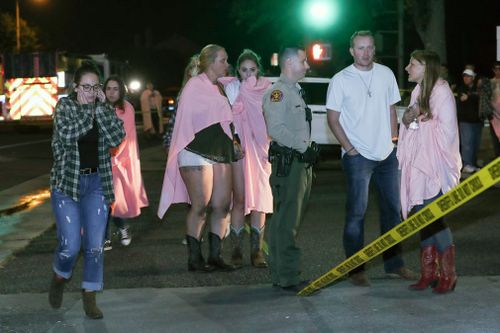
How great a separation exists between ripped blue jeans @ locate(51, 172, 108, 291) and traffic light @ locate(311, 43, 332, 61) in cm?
1797

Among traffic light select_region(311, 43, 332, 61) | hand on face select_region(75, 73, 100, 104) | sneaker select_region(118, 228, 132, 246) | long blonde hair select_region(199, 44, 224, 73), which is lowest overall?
sneaker select_region(118, 228, 132, 246)

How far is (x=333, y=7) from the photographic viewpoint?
23281mm

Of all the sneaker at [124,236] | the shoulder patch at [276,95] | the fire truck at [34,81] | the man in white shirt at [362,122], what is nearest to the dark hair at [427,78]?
the man in white shirt at [362,122]

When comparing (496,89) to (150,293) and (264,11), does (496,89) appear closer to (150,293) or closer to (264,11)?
(150,293)

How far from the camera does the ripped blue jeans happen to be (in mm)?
6363

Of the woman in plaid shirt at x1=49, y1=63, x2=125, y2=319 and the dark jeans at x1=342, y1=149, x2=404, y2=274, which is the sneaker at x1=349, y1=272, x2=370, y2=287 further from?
the woman in plaid shirt at x1=49, y1=63, x2=125, y2=319

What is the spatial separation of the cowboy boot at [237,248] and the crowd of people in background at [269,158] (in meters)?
0.01

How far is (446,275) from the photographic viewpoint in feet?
22.6

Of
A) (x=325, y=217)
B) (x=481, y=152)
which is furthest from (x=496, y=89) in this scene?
(x=481, y=152)

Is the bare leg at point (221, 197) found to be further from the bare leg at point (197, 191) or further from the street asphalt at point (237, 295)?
the street asphalt at point (237, 295)

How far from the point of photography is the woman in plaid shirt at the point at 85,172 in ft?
20.7

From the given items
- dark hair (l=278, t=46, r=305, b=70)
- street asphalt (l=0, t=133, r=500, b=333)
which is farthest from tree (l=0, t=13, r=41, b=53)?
dark hair (l=278, t=46, r=305, b=70)

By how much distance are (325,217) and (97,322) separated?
5.05 m

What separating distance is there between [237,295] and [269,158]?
40.0 inches
